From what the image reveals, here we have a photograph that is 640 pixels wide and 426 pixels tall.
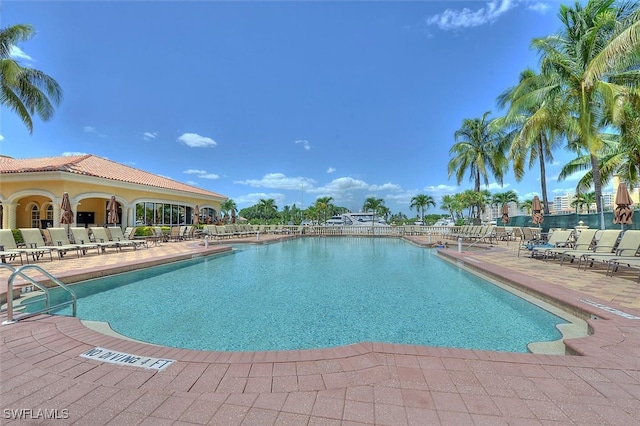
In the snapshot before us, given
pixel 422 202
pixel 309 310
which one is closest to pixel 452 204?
pixel 422 202

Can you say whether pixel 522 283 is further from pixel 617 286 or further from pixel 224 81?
pixel 224 81

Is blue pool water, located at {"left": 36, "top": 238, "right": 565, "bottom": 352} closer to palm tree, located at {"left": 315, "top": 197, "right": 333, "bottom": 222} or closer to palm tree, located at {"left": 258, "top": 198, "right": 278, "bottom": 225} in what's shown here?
palm tree, located at {"left": 315, "top": 197, "right": 333, "bottom": 222}

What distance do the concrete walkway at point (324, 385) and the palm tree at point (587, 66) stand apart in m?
10.9

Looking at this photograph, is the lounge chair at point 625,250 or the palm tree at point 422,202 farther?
the palm tree at point 422,202

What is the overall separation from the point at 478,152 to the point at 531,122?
39.2 feet

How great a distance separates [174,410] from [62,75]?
21930 mm

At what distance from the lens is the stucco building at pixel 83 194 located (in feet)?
50.5

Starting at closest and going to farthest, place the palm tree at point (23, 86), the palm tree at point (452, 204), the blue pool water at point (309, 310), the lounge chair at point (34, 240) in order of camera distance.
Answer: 1. the blue pool water at point (309, 310)
2. the lounge chair at point (34, 240)
3. the palm tree at point (23, 86)
4. the palm tree at point (452, 204)

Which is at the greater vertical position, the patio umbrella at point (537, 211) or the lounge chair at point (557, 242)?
the patio umbrella at point (537, 211)

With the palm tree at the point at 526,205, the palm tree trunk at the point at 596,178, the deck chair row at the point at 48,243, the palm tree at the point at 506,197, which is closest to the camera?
the deck chair row at the point at 48,243

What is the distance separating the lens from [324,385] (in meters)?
2.30

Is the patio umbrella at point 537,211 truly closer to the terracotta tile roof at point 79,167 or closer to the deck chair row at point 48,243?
the deck chair row at point 48,243

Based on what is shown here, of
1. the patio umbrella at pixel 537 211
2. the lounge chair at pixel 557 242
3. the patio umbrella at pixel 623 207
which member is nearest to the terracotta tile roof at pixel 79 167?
the lounge chair at pixel 557 242

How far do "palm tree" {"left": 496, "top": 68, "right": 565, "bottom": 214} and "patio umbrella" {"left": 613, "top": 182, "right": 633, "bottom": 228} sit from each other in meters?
4.85
